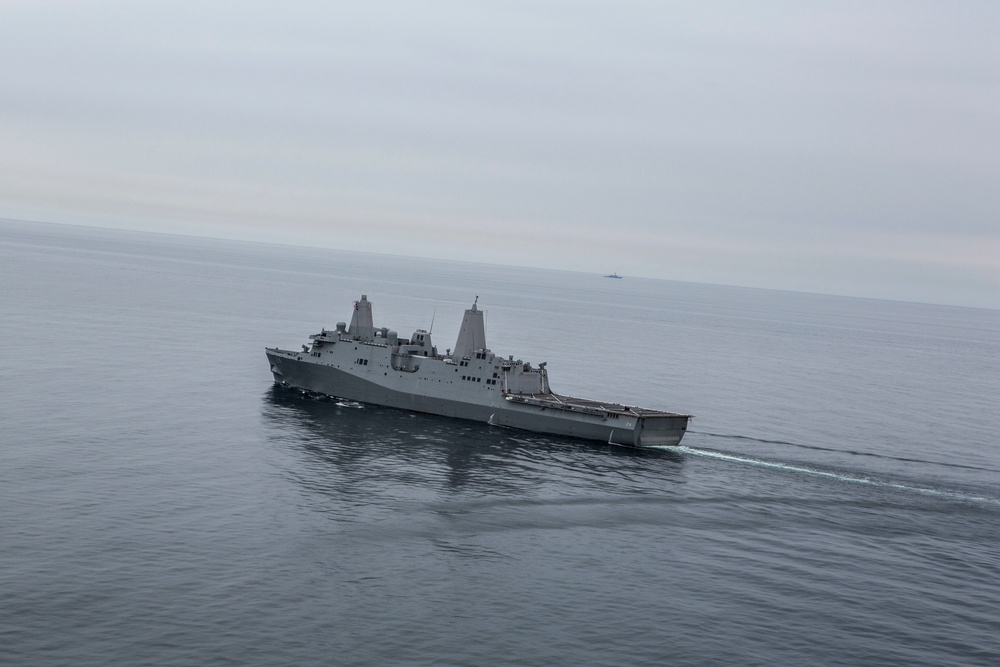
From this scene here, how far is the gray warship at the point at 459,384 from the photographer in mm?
64375

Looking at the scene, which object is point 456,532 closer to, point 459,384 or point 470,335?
point 459,384

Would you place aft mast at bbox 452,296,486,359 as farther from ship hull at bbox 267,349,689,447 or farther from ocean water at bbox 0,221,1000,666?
ocean water at bbox 0,221,1000,666

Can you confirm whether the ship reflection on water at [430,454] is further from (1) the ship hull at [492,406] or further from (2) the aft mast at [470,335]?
(2) the aft mast at [470,335]

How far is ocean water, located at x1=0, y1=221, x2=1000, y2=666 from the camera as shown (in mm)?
30875

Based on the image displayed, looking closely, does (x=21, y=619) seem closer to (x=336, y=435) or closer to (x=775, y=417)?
(x=336, y=435)

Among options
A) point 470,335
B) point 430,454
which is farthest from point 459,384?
point 430,454

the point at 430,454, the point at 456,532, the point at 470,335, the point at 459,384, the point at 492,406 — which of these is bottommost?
the point at 456,532

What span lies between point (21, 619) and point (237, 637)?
732 centimetres

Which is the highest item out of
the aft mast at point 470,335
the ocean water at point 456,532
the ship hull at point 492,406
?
the aft mast at point 470,335

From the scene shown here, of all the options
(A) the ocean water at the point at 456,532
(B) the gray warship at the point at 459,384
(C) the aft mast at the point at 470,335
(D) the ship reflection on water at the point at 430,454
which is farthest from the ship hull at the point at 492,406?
(C) the aft mast at the point at 470,335

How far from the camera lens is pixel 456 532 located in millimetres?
41656

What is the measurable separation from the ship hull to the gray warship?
0.25ft

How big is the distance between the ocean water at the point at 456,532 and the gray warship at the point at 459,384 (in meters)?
1.80

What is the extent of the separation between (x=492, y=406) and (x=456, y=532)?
27.8m
